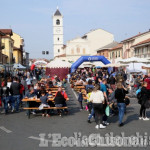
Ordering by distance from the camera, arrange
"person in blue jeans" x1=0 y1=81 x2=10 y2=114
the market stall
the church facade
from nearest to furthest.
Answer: "person in blue jeans" x1=0 y1=81 x2=10 y2=114, the market stall, the church facade

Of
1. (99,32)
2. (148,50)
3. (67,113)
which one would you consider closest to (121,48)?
(148,50)

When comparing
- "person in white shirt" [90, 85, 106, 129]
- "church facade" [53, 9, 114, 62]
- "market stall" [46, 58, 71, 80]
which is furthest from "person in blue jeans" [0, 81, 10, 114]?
"church facade" [53, 9, 114, 62]

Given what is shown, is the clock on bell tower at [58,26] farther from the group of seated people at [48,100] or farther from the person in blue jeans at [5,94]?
the group of seated people at [48,100]

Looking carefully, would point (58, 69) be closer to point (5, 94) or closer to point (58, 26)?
point (5, 94)

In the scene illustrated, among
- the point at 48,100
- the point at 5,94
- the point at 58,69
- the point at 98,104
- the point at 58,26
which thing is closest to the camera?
the point at 98,104

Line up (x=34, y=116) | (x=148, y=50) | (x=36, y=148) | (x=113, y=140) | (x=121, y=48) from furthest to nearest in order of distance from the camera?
1. (x=121, y=48)
2. (x=148, y=50)
3. (x=34, y=116)
4. (x=113, y=140)
5. (x=36, y=148)

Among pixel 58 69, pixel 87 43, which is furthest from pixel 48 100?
pixel 87 43

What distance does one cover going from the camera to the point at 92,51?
289ft

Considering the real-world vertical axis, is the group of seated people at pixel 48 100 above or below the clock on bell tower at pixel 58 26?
below

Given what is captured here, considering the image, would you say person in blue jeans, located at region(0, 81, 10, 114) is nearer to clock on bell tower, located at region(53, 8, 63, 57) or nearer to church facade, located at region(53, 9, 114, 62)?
church facade, located at region(53, 9, 114, 62)

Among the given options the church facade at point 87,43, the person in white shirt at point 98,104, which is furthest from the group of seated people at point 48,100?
the church facade at point 87,43

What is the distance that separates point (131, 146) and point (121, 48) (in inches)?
1940

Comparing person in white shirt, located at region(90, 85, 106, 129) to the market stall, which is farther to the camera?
the market stall

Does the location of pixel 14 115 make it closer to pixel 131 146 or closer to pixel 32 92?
pixel 32 92
